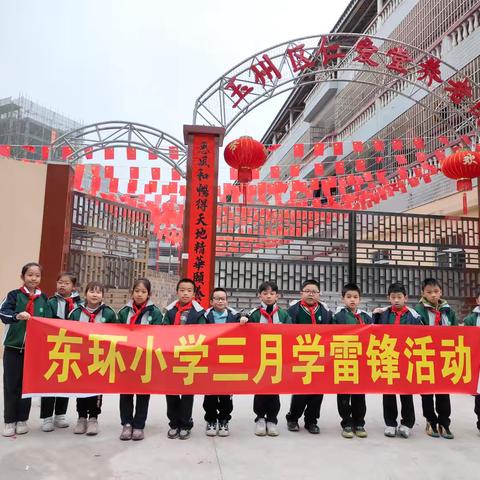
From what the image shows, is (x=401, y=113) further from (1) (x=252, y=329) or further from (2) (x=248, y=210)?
(1) (x=252, y=329)

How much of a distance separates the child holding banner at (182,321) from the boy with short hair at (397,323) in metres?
1.49

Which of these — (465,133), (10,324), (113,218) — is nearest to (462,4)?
(465,133)

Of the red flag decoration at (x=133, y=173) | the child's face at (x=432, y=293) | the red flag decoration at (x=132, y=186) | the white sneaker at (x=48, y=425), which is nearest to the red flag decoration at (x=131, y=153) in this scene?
the red flag decoration at (x=133, y=173)

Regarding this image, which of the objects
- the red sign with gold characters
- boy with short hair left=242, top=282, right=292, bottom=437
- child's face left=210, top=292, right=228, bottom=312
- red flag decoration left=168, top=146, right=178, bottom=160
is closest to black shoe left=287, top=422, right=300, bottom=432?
boy with short hair left=242, top=282, right=292, bottom=437

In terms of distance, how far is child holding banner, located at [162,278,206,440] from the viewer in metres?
3.25

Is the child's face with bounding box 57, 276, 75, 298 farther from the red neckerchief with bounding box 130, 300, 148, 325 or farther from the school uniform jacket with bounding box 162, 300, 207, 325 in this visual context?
Answer: the school uniform jacket with bounding box 162, 300, 207, 325

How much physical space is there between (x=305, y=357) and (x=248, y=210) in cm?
347

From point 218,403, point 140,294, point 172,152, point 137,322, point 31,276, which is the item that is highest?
point 172,152

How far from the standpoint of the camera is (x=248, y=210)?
6.64m

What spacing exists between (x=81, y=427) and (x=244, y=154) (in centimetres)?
399

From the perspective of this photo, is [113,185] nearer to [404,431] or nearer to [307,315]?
[307,315]

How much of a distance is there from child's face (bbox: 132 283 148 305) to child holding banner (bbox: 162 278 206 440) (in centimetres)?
22

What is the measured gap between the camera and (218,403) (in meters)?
3.42

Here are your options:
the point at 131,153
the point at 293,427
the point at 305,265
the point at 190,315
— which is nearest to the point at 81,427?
the point at 190,315
